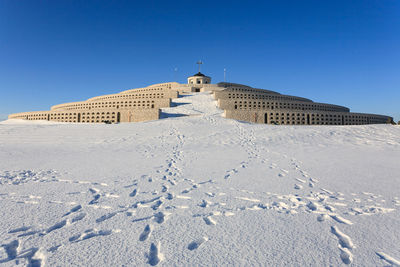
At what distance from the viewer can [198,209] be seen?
3.84m

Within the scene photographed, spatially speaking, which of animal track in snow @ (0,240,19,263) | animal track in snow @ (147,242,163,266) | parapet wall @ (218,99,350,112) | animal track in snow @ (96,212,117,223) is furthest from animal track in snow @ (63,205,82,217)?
parapet wall @ (218,99,350,112)

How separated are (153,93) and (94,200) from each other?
114ft

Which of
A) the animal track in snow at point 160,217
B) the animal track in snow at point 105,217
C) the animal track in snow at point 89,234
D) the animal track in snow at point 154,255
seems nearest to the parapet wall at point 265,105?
the animal track in snow at point 160,217

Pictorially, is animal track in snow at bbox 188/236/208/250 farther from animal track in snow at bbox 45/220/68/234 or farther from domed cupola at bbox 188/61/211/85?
domed cupola at bbox 188/61/211/85

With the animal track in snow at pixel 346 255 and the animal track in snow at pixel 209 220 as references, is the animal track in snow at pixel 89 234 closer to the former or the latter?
the animal track in snow at pixel 209 220

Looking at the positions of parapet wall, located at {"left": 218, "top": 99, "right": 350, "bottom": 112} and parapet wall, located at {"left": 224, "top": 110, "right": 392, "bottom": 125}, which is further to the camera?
parapet wall, located at {"left": 218, "top": 99, "right": 350, "bottom": 112}

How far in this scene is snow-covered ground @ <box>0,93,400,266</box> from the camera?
2.60 m

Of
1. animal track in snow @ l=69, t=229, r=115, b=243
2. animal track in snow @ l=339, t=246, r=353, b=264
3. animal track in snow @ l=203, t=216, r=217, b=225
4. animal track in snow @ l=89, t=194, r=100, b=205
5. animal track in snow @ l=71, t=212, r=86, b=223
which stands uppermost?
animal track in snow @ l=339, t=246, r=353, b=264

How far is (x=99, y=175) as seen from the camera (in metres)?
5.97

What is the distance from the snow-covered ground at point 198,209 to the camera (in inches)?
102

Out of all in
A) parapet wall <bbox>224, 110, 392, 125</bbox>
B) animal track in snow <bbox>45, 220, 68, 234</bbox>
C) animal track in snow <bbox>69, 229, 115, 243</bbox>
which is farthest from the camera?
parapet wall <bbox>224, 110, 392, 125</bbox>

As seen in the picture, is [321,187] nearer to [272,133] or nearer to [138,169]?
[138,169]

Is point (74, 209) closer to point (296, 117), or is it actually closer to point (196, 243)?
point (196, 243)

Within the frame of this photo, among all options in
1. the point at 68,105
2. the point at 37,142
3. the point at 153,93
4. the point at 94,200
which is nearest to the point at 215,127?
the point at 37,142
